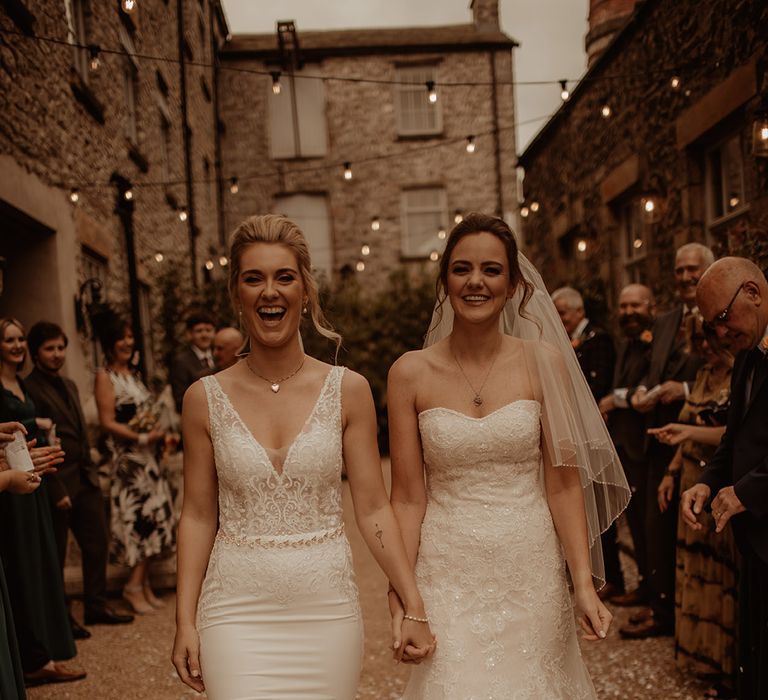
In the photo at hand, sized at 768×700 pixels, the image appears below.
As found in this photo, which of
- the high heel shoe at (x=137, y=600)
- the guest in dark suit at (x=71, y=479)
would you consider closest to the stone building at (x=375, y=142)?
the high heel shoe at (x=137, y=600)

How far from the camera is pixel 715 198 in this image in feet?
23.2

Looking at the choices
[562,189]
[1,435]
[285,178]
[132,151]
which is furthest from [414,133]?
[1,435]

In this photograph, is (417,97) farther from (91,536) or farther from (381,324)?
(91,536)

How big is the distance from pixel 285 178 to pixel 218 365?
12.5 m

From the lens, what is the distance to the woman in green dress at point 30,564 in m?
4.25

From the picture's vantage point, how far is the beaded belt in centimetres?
230

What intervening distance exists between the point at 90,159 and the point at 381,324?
711 centimetres

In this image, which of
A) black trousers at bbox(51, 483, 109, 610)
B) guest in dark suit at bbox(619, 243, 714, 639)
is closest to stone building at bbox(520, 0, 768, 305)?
guest in dark suit at bbox(619, 243, 714, 639)

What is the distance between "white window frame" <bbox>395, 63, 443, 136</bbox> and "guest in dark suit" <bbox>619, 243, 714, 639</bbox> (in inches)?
540

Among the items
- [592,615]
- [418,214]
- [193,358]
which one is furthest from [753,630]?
[418,214]

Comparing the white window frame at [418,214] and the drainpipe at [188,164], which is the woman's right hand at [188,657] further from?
the white window frame at [418,214]

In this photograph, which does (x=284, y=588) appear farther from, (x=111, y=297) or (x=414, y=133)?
(x=414, y=133)

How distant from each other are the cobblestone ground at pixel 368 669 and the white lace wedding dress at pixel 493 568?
1670 millimetres

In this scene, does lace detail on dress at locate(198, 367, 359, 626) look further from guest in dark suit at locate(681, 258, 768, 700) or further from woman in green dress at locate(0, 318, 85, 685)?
woman in green dress at locate(0, 318, 85, 685)
